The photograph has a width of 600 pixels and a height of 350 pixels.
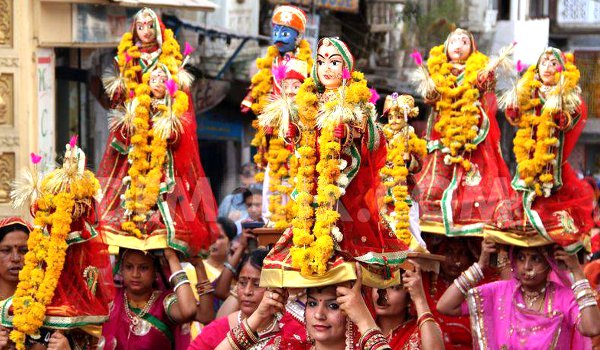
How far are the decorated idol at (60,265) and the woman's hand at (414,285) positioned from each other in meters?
1.63

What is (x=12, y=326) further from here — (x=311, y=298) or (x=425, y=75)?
(x=425, y=75)

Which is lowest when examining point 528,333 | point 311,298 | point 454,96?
point 528,333

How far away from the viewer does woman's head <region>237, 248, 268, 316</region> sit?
873cm

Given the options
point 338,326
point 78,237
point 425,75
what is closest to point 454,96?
point 425,75

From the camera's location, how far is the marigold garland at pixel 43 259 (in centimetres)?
783

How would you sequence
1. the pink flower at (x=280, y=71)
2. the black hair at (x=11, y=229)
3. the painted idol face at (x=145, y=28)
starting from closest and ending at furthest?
the pink flower at (x=280, y=71), the black hair at (x=11, y=229), the painted idol face at (x=145, y=28)

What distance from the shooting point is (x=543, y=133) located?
31.0 ft

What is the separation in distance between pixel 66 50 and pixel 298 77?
6163 mm

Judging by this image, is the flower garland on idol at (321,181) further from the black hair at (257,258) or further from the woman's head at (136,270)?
the woman's head at (136,270)

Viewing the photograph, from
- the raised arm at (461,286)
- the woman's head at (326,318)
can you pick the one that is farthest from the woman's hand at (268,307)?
the raised arm at (461,286)

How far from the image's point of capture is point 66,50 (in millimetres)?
15203

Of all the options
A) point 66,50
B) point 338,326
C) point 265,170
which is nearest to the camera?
point 338,326

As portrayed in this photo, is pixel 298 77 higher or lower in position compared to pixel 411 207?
higher

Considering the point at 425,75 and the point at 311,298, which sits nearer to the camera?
the point at 311,298
